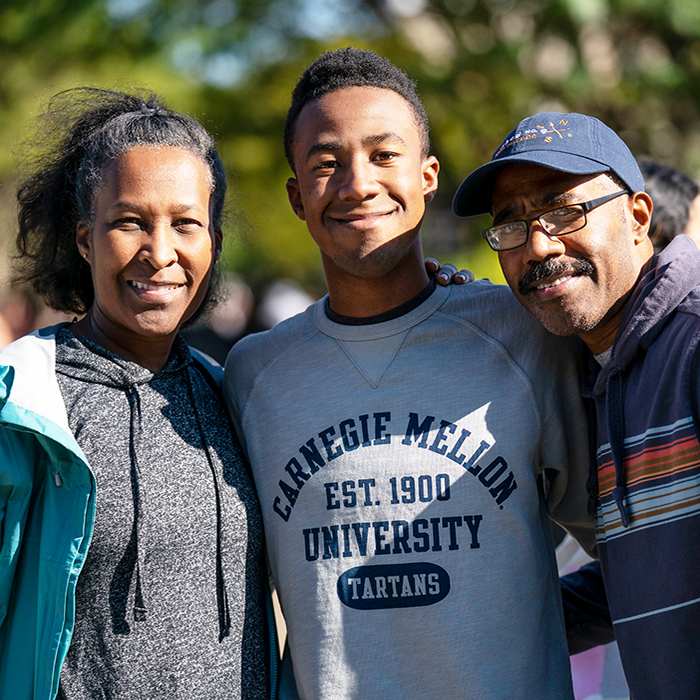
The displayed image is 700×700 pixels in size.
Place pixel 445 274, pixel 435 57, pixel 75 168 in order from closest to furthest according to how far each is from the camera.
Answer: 1. pixel 75 168
2. pixel 445 274
3. pixel 435 57

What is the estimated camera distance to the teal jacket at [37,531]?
2076mm

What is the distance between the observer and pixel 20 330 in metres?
7.84

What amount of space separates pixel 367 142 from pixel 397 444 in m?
0.91

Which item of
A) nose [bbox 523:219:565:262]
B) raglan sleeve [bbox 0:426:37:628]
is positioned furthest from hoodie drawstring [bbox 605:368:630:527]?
raglan sleeve [bbox 0:426:37:628]

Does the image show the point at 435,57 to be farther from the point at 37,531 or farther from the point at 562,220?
the point at 37,531

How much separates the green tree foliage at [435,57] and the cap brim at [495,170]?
5.77 metres

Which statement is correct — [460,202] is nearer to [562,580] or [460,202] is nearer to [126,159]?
[126,159]

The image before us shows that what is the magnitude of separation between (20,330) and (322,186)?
6.06m

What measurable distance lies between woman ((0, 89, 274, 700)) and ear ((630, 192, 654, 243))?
126 cm

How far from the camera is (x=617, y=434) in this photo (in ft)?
7.20

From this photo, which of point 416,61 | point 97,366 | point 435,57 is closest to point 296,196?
point 97,366

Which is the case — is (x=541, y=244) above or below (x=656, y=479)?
above

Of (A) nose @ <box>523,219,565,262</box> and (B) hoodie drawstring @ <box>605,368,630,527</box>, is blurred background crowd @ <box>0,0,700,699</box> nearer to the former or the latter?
(A) nose @ <box>523,219,565,262</box>

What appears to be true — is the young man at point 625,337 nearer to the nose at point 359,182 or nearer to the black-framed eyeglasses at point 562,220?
the black-framed eyeglasses at point 562,220
